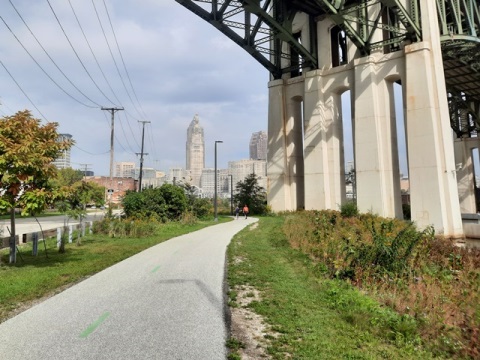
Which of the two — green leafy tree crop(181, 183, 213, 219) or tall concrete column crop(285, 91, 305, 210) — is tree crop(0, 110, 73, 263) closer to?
green leafy tree crop(181, 183, 213, 219)

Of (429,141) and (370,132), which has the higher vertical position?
(370,132)

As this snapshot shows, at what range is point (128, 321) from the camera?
5824 millimetres

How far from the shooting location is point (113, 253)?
13.9 m

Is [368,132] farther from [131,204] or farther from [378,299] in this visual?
[378,299]

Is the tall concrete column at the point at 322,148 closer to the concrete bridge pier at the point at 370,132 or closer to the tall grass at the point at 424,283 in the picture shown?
the concrete bridge pier at the point at 370,132

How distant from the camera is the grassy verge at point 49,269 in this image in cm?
759

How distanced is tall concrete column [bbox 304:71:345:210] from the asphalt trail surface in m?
25.4

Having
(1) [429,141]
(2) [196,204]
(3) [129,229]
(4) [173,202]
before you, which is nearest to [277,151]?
(2) [196,204]

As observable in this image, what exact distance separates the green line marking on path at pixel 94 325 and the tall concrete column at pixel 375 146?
1048 inches

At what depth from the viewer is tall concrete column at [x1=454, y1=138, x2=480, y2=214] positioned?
60.8 metres

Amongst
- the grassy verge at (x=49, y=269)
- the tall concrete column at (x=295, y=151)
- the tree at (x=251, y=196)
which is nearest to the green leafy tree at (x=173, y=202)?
the grassy verge at (x=49, y=269)

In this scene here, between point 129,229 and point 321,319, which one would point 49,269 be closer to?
point 321,319

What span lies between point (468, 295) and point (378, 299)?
2.26m

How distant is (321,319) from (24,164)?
8.77 metres
